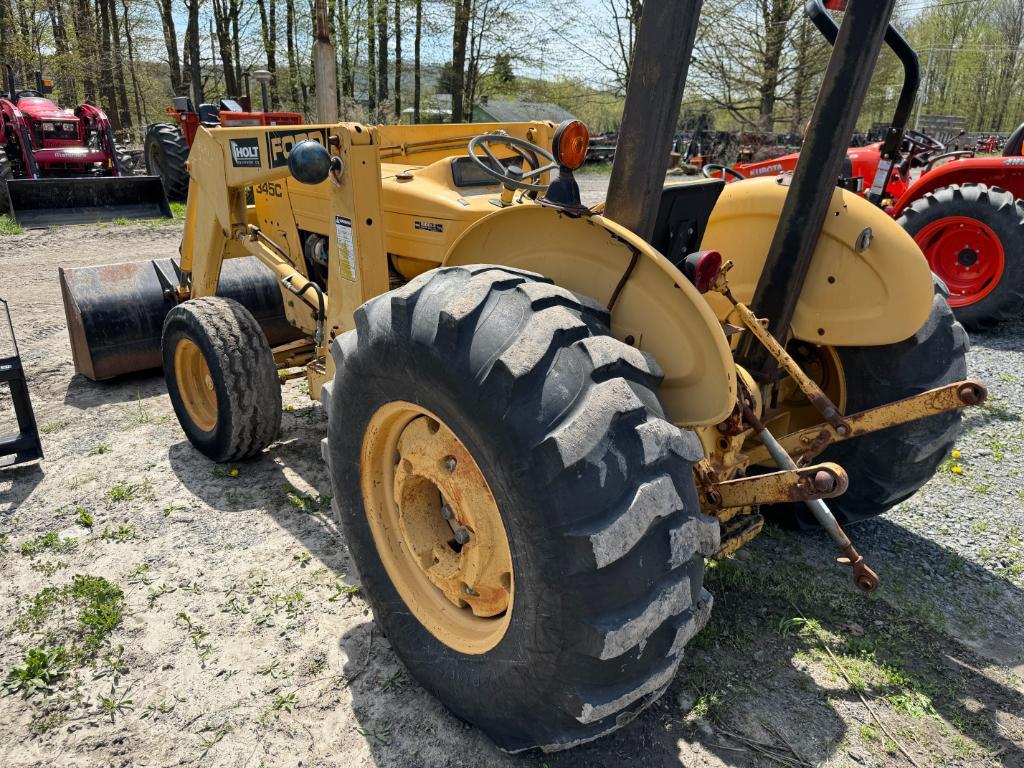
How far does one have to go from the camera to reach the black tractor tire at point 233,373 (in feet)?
12.3

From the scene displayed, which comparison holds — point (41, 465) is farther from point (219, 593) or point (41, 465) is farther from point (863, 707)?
point (863, 707)

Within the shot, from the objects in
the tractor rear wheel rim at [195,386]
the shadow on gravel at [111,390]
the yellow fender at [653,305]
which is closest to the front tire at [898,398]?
the yellow fender at [653,305]

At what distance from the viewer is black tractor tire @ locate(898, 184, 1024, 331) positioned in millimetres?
6695

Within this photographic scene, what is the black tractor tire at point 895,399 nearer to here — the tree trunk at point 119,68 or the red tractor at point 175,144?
the red tractor at point 175,144

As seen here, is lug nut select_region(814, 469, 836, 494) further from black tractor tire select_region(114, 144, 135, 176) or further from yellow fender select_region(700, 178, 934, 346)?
black tractor tire select_region(114, 144, 135, 176)

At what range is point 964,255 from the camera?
23.5 feet

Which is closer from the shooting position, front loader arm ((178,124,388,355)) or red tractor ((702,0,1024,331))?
front loader arm ((178,124,388,355))

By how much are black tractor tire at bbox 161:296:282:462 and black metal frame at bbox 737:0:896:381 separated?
240cm

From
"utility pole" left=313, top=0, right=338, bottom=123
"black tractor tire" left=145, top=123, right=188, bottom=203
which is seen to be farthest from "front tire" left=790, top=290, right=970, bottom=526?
"utility pole" left=313, top=0, right=338, bottom=123

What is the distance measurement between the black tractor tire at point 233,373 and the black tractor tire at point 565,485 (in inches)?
77.8

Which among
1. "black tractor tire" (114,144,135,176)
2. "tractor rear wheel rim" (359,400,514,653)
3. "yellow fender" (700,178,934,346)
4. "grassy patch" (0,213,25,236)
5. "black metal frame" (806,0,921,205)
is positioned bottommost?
"grassy patch" (0,213,25,236)

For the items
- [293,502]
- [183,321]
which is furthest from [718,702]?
[183,321]

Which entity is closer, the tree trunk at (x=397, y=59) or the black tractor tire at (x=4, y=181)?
the black tractor tire at (x=4, y=181)

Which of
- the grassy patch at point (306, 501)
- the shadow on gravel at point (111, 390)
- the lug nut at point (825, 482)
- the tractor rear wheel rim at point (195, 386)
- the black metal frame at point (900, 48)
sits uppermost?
the black metal frame at point (900, 48)
